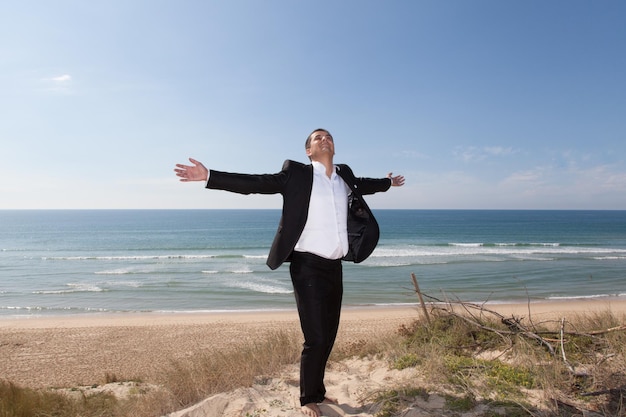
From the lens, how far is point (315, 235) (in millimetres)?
3027

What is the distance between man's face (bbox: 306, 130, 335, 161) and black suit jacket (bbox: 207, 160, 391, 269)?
18 centimetres

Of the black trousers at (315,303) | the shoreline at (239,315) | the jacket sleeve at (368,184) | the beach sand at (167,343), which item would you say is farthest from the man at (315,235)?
the shoreline at (239,315)

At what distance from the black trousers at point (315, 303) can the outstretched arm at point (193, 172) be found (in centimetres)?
91

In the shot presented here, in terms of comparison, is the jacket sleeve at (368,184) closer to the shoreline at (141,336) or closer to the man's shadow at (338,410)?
the man's shadow at (338,410)

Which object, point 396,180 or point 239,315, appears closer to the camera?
point 396,180

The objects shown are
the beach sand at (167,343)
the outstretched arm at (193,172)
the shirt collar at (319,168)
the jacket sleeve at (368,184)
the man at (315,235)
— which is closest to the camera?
the outstretched arm at (193,172)

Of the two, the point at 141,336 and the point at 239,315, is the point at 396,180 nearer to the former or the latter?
the point at 141,336

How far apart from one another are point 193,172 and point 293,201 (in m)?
0.76

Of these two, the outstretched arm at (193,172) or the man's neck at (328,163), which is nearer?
the outstretched arm at (193,172)

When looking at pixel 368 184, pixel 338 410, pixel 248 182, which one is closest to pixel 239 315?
pixel 338 410

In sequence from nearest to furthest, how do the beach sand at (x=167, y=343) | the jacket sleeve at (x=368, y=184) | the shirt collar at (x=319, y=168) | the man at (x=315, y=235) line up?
the man at (x=315, y=235) < the shirt collar at (x=319, y=168) < the jacket sleeve at (x=368, y=184) < the beach sand at (x=167, y=343)

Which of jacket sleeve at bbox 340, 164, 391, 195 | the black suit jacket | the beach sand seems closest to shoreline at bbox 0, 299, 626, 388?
the beach sand

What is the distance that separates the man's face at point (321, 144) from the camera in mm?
3268

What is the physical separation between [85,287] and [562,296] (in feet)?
71.6
